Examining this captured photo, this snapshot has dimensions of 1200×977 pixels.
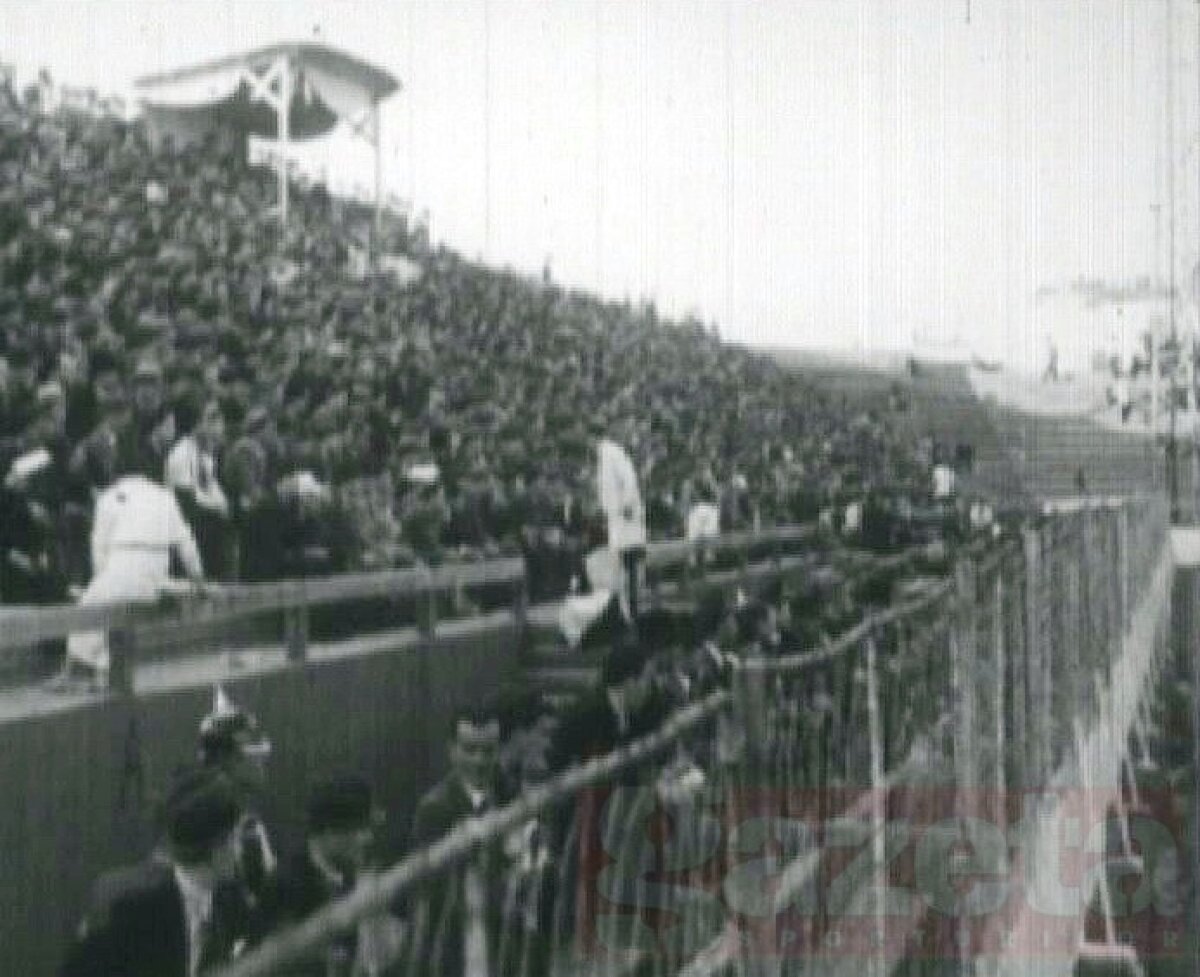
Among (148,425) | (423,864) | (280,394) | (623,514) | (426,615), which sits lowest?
(426,615)

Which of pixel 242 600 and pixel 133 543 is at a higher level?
pixel 133 543

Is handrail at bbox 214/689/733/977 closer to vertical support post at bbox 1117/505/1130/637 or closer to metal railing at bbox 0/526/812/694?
metal railing at bbox 0/526/812/694

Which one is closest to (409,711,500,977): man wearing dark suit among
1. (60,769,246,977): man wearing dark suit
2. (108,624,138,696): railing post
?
(60,769,246,977): man wearing dark suit

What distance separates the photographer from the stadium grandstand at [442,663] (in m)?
3.77

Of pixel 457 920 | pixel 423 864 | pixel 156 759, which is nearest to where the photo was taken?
pixel 423 864

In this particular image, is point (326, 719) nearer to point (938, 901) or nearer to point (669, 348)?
point (938, 901)

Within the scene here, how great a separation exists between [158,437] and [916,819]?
425cm

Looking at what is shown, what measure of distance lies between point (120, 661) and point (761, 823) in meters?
3.39

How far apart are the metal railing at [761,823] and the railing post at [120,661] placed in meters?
2.21

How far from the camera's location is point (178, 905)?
3.90 meters

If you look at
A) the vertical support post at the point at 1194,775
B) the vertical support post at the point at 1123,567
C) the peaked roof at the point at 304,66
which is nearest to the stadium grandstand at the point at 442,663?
the vertical support post at the point at 1123,567

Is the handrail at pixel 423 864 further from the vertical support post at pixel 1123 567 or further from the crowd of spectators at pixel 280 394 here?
the vertical support post at pixel 1123 567

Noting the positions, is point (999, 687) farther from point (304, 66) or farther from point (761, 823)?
point (304, 66)

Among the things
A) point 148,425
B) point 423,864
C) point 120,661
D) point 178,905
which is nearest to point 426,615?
point 148,425
